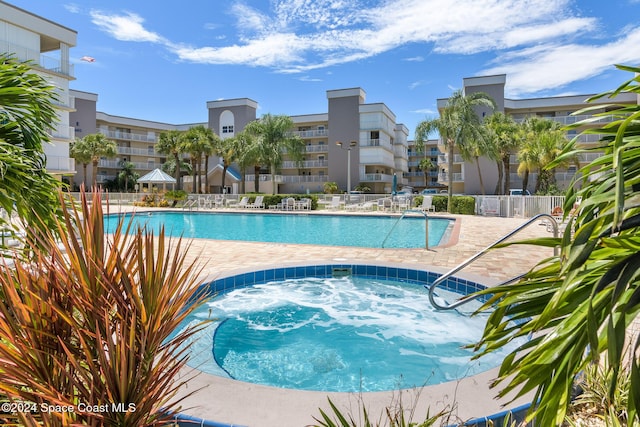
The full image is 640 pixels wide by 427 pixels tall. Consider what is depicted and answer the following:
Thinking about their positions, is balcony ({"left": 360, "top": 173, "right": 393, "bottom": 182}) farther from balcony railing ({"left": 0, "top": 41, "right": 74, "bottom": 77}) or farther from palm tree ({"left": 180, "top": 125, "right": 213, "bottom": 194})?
balcony railing ({"left": 0, "top": 41, "right": 74, "bottom": 77})

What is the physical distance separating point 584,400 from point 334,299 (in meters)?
4.32

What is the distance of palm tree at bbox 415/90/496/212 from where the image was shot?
874 inches

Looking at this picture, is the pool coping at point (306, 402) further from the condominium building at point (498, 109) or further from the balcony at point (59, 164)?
the condominium building at point (498, 109)

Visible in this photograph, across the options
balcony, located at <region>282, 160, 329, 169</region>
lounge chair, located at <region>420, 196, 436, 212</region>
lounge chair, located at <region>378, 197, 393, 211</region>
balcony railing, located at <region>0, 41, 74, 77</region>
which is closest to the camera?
lounge chair, located at <region>420, 196, 436, 212</region>

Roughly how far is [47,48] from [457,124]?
27451mm

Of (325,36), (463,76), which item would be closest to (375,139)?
(463,76)

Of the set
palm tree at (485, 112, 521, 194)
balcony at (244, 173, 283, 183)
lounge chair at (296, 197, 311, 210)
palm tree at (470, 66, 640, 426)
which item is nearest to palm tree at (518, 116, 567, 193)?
palm tree at (485, 112, 521, 194)

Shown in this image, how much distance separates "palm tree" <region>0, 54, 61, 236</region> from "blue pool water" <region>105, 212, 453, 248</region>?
306 inches

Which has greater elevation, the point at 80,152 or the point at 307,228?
the point at 80,152

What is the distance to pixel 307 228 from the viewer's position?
650 inches

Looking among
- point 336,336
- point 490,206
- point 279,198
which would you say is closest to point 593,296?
point 336,336

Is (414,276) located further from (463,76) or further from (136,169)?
(136,169)

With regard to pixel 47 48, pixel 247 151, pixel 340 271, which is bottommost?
pixel 340 271

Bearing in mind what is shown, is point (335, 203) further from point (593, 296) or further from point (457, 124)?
point (593, 296)
